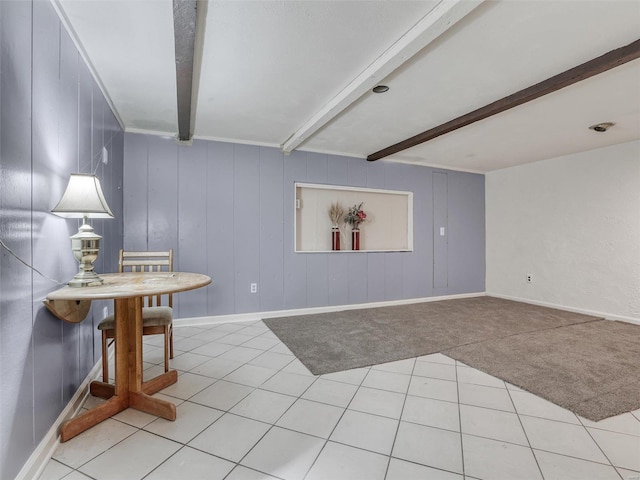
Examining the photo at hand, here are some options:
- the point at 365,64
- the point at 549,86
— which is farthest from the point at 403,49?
the point at 549,86

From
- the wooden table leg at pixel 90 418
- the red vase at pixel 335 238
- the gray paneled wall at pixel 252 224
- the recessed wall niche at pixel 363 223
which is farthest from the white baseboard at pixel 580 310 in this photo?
the wooden table leg at pixel 90 418

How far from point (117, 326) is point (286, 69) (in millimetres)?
2035

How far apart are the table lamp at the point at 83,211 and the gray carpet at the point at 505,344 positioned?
165 cm

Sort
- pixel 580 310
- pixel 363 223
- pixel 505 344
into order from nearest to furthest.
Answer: pixel 505 344, pixel 580 310, pixel 363 223

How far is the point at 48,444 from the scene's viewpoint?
144cm

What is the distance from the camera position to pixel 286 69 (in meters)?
2.27

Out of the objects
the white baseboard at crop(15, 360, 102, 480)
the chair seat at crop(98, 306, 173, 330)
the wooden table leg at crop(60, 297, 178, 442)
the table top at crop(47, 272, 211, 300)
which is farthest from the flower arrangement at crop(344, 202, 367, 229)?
the white baseboard at crop(15, 360, 102, 480)

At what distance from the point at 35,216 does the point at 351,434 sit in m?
1.84

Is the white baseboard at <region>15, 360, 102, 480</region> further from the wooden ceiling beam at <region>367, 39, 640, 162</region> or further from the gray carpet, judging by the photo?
the wooden ceiling beam at <region>367, 39, 640, 162</region>

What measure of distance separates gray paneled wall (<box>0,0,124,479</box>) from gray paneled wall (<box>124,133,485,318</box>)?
1531 millimetres

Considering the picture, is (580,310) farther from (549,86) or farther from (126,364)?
(126,364)

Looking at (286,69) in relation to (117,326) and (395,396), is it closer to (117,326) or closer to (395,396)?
(117,326)

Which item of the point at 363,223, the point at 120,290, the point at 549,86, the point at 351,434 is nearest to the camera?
the point at 120,290

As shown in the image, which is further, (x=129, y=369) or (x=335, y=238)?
(x=335, y=238)
